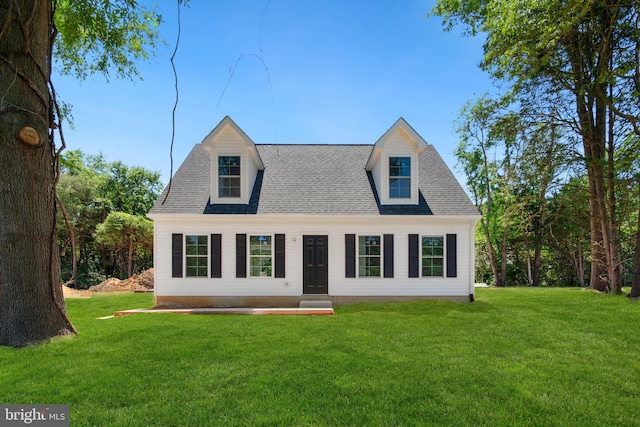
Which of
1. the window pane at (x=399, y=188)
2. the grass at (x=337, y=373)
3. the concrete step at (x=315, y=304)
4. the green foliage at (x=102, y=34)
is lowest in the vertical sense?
the concrete step at (x=315, y=304)

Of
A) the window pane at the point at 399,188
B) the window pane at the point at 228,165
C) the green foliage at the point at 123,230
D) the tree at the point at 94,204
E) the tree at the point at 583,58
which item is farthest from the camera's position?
the tree at the point at 94,204

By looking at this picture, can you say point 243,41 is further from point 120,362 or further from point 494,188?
point 494,188

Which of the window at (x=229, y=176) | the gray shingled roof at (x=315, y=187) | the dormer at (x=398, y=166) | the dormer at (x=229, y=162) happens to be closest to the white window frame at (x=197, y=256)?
the gray shingled roof at (x=315, y=187)

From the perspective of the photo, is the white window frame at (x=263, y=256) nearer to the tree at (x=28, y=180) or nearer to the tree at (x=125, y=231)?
the tree at (x=28, y=180)

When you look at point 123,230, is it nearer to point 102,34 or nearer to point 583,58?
point 102,34

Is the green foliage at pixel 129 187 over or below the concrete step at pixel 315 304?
over

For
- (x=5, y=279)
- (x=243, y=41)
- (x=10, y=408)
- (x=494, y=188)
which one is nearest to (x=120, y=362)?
(x=10, y=408)

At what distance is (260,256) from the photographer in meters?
10.7

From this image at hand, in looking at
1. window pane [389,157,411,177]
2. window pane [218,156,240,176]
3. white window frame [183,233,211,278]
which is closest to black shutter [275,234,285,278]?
white window frame [183,233,211,278]

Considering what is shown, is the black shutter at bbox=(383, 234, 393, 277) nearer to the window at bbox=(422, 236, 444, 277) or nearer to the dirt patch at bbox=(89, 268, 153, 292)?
the window at bbox=(422, 236, 444, 277)

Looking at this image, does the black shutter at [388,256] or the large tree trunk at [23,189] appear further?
the black shutter at [388,256]

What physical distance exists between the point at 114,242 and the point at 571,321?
21.9 m

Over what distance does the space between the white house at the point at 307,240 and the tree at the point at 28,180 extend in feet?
14.9

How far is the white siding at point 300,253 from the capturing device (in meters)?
10.5
